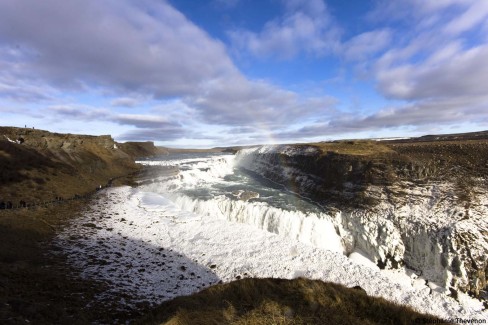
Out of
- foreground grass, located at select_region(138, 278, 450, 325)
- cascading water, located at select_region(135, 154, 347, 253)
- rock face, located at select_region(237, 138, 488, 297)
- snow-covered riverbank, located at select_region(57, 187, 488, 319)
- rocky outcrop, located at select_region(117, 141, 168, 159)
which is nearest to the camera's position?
foreground grass, located at select_region(138, 278, 450, 325)

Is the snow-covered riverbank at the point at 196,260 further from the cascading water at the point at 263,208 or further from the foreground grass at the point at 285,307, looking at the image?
the foreground grass at the point at 285,307

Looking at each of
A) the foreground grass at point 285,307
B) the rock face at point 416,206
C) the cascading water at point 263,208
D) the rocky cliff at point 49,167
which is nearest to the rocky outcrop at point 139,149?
the rocky cliff at point 49,167

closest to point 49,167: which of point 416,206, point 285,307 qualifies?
point 285,307

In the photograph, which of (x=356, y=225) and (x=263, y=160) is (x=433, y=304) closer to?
(x=356, y=225)

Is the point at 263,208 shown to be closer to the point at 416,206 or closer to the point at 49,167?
the point at 416,206

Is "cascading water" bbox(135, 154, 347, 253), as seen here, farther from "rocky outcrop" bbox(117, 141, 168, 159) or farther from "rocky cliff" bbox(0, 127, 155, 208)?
"rocky outcrop" bbox(117, 141, 168, 159)

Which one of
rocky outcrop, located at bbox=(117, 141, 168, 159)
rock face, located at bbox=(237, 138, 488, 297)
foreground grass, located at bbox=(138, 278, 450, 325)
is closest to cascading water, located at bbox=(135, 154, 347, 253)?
rock face, located at bbox=(237, 138, 488, 297)
